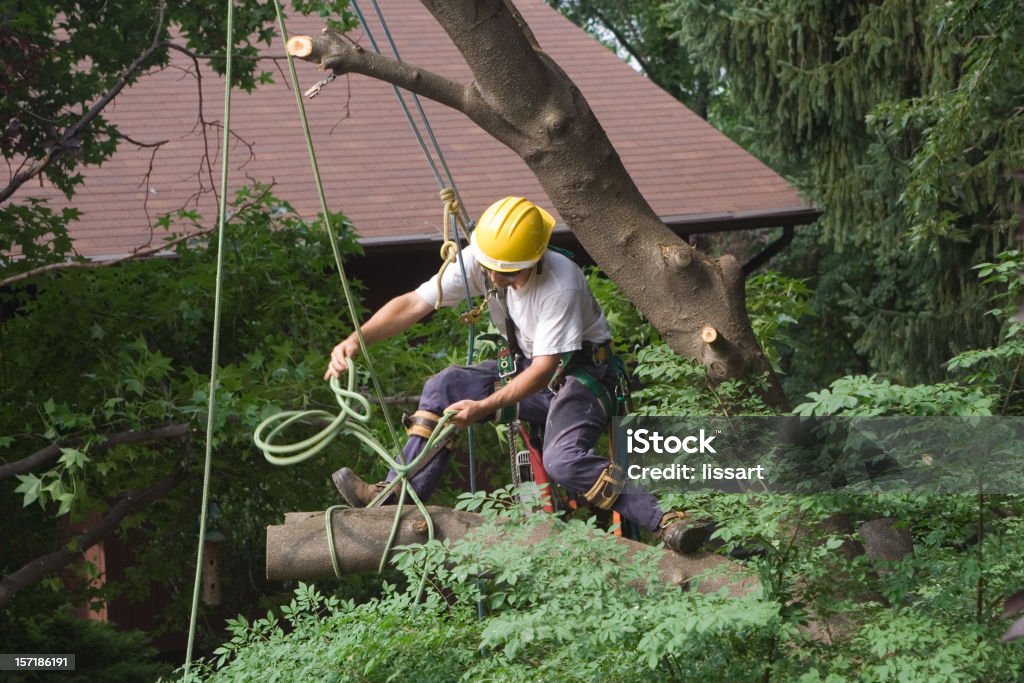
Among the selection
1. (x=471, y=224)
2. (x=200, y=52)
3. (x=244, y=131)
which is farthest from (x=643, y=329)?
(x=244, y=131)

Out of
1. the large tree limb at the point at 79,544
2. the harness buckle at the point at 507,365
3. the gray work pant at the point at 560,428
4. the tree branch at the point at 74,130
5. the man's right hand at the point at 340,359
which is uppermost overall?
the tree branch at the point at 74,130

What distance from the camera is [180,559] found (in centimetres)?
814

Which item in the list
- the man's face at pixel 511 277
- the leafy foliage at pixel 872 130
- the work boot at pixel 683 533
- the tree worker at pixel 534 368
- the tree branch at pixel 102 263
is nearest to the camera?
the work boot at pixel 683 533

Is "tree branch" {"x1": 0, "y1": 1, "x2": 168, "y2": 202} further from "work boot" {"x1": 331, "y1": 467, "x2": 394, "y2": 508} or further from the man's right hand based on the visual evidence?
"work boot" {"x1": 331, "y1": 467, "x2": 394, "y2": 508}

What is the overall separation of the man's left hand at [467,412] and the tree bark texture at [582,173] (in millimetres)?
886

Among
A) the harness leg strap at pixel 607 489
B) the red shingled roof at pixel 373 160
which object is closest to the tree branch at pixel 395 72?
the harness leg strap at pixel 607 489

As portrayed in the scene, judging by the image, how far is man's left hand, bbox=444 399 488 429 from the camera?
4363mm

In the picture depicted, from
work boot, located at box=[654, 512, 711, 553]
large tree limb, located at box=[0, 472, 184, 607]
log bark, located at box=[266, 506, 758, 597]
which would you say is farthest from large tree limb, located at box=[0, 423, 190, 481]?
work boot, located at box=[654, 512, 711, 553]

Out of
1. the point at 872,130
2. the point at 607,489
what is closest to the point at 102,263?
the point at 607,489

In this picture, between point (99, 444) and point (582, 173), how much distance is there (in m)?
2.85

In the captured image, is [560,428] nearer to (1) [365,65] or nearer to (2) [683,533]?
(2) [683,533]

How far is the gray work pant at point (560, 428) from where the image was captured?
179 inches

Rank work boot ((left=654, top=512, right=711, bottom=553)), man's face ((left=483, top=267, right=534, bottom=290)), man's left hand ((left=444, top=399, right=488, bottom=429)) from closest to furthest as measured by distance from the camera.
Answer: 1. work boot ((left=654, top=512, right=711, bottom=553))
2. man's left hand ((left=444, top=399, right=488, bottom=429))
3. man's face ((left=483, top=267, right=534, bottom=290))

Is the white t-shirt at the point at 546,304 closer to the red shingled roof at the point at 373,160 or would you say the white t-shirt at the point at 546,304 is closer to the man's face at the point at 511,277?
the man's face at the point at 511,277
